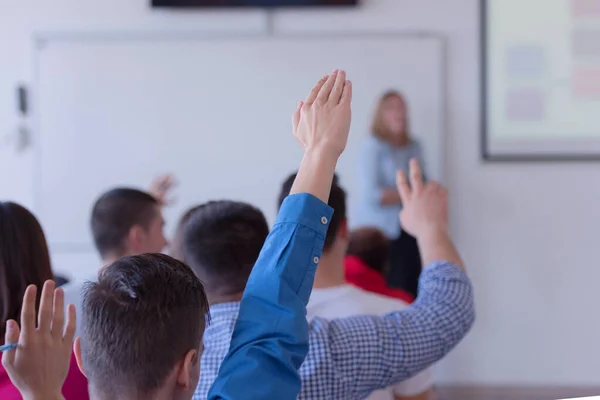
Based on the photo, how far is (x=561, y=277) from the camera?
4.46 metres

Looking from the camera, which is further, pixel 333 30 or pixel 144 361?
pixel 333 30

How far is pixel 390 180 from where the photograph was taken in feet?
14.5

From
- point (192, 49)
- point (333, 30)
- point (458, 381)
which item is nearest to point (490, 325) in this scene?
point (458, 381)

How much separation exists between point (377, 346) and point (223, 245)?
0.42m

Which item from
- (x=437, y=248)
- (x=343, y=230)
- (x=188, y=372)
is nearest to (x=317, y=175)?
(x=188, y=372)

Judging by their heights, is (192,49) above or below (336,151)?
above

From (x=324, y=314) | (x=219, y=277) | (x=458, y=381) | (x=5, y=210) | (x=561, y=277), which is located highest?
(x=5, y=210)

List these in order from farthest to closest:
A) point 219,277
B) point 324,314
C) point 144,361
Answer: point 324,314, point 219,277, point 144,361

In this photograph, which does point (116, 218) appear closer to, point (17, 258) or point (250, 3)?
point (17, 258)

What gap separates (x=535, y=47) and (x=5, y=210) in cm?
346

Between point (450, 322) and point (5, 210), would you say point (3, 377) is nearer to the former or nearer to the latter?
point (5, 210)

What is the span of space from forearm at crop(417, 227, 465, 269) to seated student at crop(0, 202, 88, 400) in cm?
80

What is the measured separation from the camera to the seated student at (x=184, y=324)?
921mm

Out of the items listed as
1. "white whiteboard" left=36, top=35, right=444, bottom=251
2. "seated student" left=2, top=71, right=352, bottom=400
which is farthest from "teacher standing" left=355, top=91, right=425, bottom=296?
"seated student" left=2, top=71, right=352, bottom=400
